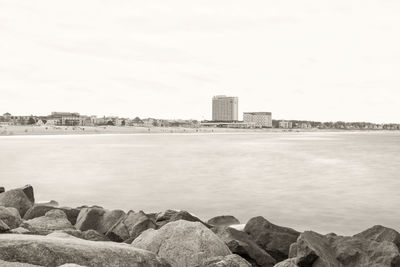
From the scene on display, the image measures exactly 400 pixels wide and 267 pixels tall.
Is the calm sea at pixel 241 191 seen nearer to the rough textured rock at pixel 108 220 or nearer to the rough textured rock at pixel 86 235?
the rough textured rock at pixel 108 220

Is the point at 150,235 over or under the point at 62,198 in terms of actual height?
over

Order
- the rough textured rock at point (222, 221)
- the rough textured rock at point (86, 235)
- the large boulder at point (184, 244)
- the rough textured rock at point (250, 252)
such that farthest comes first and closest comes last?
the rough textured rock at point (222, 221) → the rough textured rock at point (86, 235) → the rough textured rock at point (250, 252) → the large boulder at point (184, 244)

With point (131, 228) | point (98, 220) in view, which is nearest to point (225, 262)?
point (131, 228)

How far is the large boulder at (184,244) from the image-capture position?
23.8 ft

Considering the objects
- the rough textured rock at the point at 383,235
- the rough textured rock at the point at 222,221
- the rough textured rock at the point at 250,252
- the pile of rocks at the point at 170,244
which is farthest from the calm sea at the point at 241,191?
the rough textured rock at the point at 250,252

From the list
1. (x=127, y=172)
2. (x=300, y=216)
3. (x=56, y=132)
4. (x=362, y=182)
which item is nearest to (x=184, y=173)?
(x=127, y=172)

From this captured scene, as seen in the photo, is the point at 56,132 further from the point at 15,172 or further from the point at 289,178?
the point at 289,178

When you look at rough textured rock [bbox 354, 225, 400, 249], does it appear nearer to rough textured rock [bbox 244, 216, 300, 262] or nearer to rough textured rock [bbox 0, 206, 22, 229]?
rough textured rock [bbox 244, 216, 300, 262]

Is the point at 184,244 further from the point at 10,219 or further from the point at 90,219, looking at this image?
the point at 90,219

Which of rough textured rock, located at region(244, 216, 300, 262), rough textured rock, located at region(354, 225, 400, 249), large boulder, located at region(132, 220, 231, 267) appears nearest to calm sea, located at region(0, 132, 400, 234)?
rough textured rock, located at region(354, 225, 400, 249)

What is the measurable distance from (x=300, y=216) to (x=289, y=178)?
46.1 feet

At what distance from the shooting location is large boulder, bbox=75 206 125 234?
36.3ft

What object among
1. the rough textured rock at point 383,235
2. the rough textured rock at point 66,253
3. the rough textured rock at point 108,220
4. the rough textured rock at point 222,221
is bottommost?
the rough textured rock at point 222,221

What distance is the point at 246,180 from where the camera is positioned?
29.7 metres
